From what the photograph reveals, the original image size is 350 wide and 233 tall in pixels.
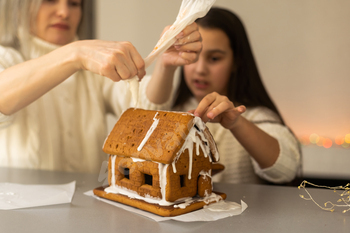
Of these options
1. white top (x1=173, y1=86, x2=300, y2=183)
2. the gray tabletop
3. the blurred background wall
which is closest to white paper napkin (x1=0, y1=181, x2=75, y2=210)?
the gray tabletop

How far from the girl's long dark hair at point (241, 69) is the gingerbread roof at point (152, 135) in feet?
2.16

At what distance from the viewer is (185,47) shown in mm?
937

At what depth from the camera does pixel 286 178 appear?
46.3 inches

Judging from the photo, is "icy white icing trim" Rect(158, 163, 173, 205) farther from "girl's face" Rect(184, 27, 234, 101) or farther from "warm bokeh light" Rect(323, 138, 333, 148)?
"warm bokeh light" Rect(323, 138, 333, 148)

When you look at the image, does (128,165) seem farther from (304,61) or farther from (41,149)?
(304,61)

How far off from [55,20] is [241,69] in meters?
0.89

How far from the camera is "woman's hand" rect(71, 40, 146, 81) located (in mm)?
767

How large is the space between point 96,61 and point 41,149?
784mm

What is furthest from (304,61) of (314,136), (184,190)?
(184,190)

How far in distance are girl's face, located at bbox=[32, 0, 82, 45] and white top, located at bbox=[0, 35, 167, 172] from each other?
4cm

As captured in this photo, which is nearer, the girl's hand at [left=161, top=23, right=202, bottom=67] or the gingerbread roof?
the gingerbread roof

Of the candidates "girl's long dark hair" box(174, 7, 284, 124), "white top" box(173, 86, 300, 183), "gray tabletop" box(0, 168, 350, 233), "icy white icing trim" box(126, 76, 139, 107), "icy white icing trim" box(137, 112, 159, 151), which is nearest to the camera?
"gray tabletop" box(0, 168, 350, 233)

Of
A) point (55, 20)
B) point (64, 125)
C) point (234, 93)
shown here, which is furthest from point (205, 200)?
point (55, 20)

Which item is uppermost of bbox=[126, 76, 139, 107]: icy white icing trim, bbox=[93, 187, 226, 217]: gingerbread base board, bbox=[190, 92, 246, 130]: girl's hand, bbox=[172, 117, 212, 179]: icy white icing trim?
bbox=[126, 76, 139, 107]: icy white icing trim
